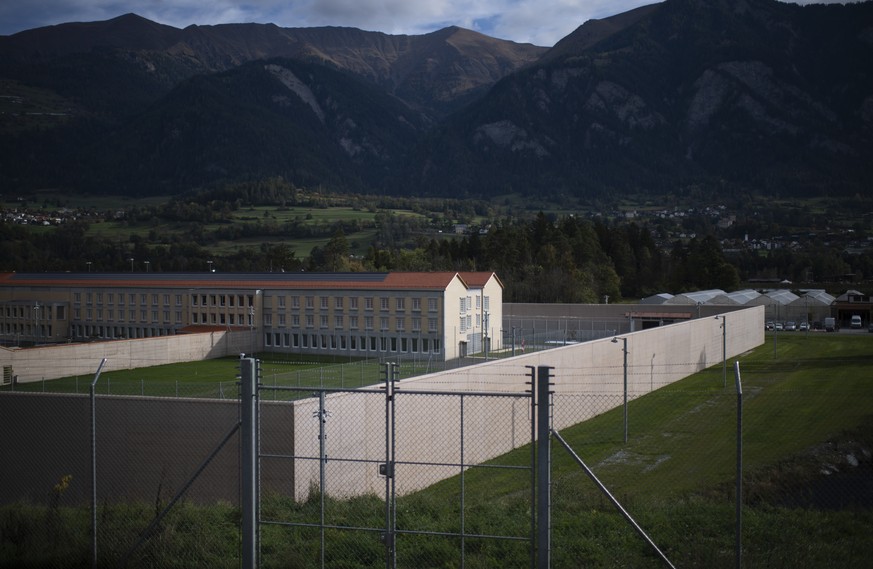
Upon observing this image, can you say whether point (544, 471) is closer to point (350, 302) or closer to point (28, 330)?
point (350, 302)

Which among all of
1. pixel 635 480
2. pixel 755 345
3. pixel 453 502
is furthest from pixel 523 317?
pixel 453 502

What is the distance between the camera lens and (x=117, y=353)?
48.6m

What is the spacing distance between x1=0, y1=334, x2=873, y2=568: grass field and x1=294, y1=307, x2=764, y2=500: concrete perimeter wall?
0.85m

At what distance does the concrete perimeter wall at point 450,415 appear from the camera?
1966 cm

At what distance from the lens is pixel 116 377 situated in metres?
44.9

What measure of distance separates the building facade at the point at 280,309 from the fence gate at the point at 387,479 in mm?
24047

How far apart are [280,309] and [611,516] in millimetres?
48676

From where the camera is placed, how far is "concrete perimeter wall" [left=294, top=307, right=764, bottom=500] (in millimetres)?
19656

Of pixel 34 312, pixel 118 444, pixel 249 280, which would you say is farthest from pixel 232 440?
pixel 34 312

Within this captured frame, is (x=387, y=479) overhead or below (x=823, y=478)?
overhead

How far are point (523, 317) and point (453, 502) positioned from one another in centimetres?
5056

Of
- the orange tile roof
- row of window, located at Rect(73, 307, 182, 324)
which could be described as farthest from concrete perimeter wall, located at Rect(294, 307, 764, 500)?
row of window, located at Rect(73, 307, 182, 324)

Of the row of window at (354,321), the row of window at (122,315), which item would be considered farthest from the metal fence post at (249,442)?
the row of window at (122,315)

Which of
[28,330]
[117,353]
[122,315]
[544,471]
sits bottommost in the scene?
[28,330]
